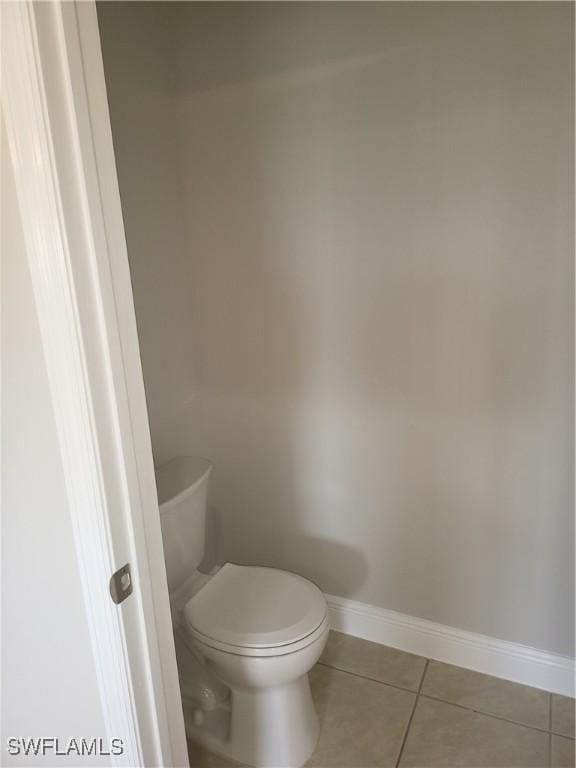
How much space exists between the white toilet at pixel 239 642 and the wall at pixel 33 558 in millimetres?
537

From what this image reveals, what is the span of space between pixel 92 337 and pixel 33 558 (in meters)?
0.46

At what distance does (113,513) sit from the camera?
895mm

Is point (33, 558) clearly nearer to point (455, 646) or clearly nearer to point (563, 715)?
point (455, 646)

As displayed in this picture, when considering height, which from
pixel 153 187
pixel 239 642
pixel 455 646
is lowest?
pixel 455 646

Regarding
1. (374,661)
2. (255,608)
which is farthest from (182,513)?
(374,661)

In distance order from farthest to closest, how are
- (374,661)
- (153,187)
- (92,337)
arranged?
1. (374,661)
2. (153,187)
3. (92,337)

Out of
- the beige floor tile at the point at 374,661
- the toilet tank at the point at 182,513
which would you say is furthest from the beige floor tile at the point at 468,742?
the toilet tank at the point at 182,513

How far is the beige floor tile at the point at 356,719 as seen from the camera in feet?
5.49

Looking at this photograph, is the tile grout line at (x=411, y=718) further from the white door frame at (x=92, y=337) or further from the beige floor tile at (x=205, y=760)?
the white door frame at (x=92, y=337)

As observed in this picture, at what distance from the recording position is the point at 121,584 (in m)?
0.93

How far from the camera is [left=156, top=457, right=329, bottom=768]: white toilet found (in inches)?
62.1

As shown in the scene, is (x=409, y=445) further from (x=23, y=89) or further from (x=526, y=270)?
(x=23, y=89)

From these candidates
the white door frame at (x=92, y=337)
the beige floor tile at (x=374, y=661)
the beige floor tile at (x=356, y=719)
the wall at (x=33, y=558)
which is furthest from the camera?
the beige floor tile at (x=374, y=661)

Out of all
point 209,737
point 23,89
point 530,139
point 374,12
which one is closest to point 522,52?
point 530,139
